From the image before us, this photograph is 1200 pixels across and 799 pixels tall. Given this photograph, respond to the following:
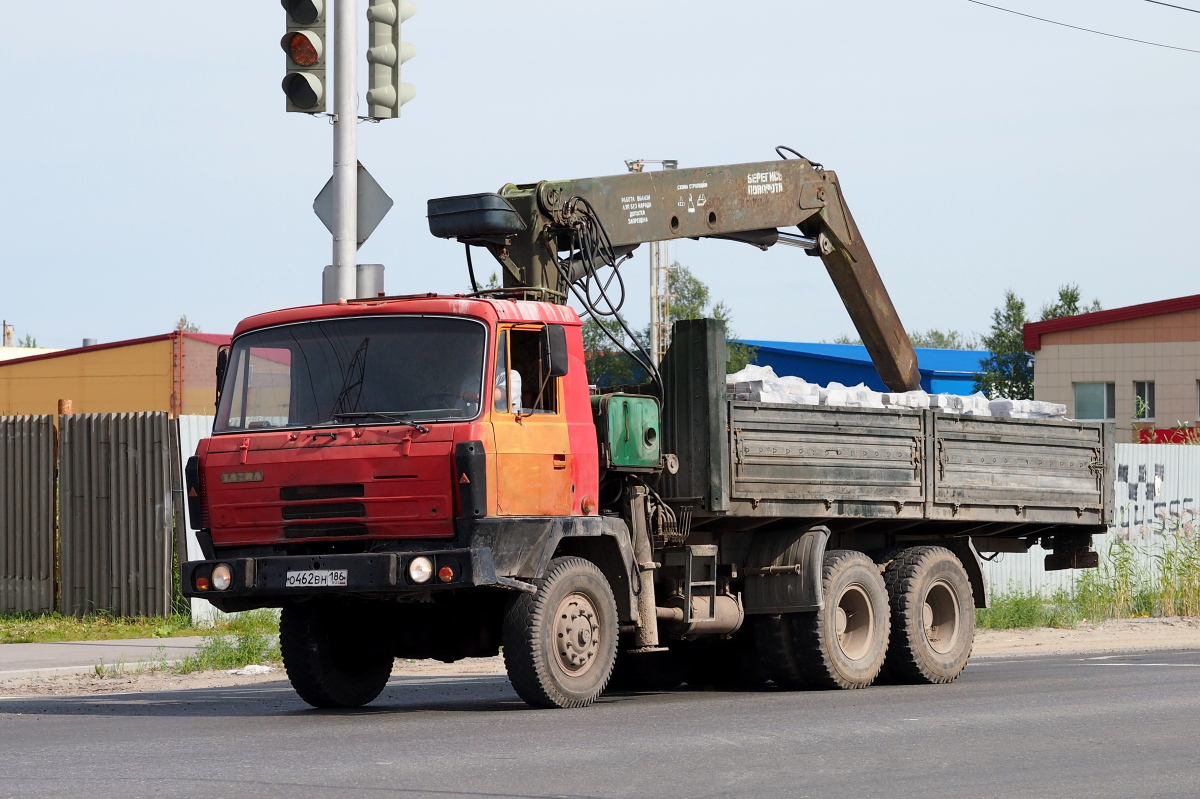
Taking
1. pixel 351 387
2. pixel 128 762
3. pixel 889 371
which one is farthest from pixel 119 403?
pixel 128 762

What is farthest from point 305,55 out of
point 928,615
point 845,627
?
point 928,615

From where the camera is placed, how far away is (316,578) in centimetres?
1044

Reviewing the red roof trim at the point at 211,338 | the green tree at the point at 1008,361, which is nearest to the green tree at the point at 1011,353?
the green tree at the point at 1008,361

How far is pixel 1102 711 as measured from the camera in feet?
34.9

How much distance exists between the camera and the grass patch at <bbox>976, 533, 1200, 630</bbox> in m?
21.3

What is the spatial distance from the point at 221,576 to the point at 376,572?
4.06 ft

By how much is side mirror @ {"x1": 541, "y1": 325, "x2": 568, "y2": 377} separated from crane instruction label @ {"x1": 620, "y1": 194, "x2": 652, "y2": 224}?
7.73 ft

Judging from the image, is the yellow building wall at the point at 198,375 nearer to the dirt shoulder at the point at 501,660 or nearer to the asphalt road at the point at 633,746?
the dirt shoulder at the point at 501,660

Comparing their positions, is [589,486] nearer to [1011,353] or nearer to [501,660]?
[501,660]

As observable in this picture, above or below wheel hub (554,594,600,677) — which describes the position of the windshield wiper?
above

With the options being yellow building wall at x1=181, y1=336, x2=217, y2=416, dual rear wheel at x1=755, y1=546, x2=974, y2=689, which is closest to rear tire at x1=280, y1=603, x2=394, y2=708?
dual rear wheel at x1=755, y1=546, x2=974, y2=689

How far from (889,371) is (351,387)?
6595mm

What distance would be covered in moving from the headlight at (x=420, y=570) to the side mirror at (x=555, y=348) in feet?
5.06

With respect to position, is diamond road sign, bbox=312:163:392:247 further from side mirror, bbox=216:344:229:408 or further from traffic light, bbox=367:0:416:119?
side mirror, bbox=216:344:229:408
